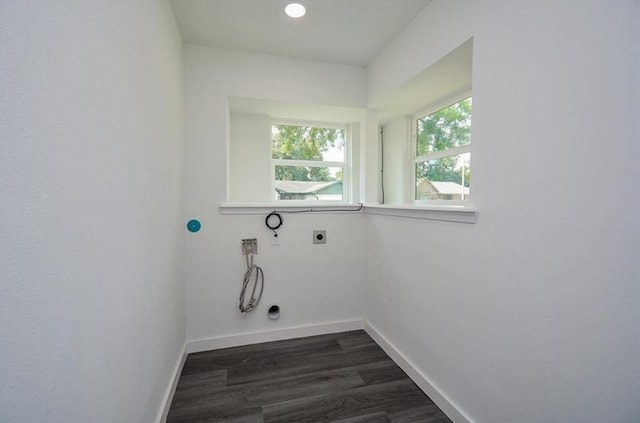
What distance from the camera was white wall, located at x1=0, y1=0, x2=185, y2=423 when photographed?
20.1 inches

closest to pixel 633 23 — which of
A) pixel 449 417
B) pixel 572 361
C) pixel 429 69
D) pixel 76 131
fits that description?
pixel 429 69

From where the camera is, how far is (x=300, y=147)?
9.77ft

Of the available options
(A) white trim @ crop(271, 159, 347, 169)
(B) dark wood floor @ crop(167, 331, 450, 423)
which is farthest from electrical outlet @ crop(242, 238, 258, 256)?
(A) white trim @ crop(271, 159, 347, 169)

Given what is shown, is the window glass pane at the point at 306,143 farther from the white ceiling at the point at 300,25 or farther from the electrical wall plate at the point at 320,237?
the electrical wall plate at the point at 320,237

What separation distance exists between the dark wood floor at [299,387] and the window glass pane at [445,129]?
1859 millimetres

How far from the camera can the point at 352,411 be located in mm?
1644

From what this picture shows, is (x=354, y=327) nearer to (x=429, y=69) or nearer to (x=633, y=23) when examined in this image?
(x=429, y=69)

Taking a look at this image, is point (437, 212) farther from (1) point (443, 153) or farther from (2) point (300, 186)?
(2) point (300, 186)

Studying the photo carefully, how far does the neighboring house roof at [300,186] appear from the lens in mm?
2934

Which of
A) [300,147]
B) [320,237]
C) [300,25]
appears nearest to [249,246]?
[320,237]

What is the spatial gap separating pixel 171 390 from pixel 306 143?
2402 millimetres

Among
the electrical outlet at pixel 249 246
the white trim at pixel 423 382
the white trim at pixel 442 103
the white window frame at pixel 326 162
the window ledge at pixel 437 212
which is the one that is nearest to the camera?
the window ledge at pixel 437 212

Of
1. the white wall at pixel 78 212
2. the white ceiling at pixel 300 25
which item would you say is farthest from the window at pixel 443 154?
the white wall at pixel 78 212

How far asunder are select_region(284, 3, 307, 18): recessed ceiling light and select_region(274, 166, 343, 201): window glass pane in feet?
4.59
